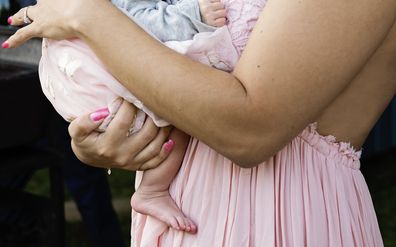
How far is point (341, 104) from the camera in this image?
1571 mm

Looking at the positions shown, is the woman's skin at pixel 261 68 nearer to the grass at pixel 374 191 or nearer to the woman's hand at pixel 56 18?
the woman's hand at pixel 56 18

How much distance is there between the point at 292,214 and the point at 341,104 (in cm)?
24

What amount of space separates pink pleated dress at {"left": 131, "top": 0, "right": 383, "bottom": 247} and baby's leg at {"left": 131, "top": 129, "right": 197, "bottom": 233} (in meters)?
0.02

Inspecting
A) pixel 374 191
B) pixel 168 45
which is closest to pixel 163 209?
pixel 168 45

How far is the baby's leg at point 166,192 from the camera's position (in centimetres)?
158

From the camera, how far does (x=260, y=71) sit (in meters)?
1.39

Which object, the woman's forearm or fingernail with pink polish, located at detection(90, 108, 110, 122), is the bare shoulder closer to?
the woman's forearm

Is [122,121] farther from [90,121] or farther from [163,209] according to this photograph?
[163,209]

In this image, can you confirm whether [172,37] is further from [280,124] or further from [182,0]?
[280,124]

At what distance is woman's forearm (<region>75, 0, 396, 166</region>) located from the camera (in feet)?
4.45

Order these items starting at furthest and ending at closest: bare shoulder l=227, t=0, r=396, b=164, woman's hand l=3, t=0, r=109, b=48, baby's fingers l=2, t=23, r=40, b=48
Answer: baby's fingers l=2, t=23, r=40, b=48 → woman's hand l=3, t=0, r=109, b=48 → bare shoulder l=227, t=0, r=396, b=164

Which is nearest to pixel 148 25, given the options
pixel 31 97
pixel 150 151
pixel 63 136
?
pixel 150 151

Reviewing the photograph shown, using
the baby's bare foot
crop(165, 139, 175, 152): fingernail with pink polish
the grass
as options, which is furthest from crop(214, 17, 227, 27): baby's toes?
the grass

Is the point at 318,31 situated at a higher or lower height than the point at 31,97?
higher
